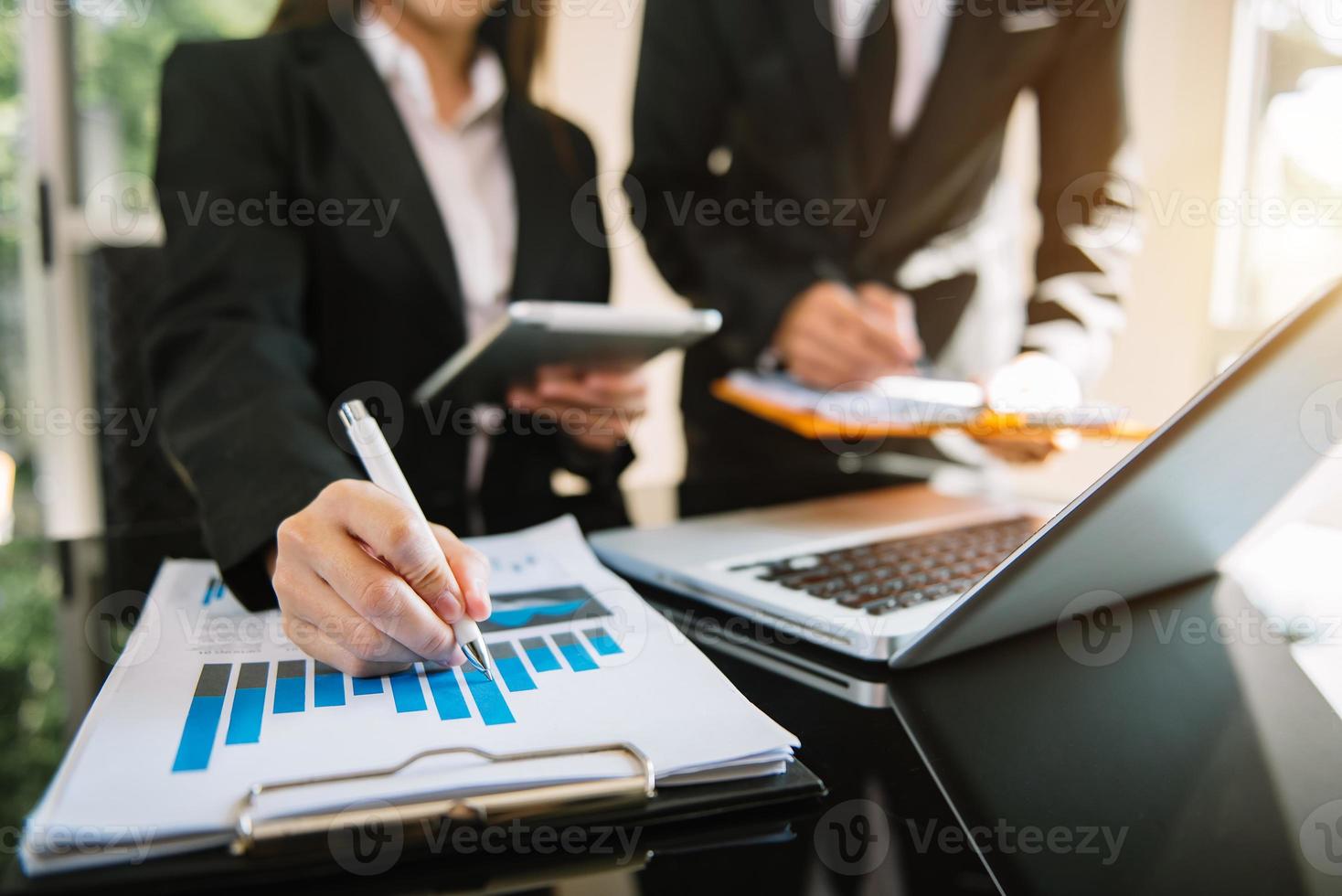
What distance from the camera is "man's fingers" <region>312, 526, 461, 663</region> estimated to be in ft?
1.30

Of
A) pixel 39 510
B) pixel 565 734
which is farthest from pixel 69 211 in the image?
pixel 565 734

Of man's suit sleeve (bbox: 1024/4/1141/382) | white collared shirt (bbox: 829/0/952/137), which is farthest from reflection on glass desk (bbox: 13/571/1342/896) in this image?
white collared shirt (bbox: 829/0/952/137)

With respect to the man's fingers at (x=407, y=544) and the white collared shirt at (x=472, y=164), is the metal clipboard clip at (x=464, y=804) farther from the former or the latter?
the white collared shirt at (x=472, y=164)

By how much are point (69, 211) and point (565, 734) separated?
7.66ft

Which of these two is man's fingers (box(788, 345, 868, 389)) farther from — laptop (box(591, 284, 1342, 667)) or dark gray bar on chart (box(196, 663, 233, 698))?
dark gray bar on chart (box(196, 663, 233, 698))

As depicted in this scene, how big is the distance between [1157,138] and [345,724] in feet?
9.39

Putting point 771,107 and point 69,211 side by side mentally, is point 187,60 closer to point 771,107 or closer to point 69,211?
point 771,107

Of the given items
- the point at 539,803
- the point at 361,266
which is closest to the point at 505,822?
the point at 539,803

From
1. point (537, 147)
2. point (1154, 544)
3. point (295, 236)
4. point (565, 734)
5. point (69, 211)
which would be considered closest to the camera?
point (565, 734)

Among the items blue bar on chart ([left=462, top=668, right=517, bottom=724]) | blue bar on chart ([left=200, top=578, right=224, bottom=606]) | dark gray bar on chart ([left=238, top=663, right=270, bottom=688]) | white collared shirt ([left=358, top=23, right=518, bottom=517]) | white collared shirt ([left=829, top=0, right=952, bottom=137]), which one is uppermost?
white collared shirt ([left=829, top=0, right=952, bottom=137])

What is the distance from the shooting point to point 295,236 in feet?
3.40

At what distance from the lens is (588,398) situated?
0.96 m

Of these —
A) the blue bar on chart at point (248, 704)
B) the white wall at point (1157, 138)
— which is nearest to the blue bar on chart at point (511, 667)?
the blue bar on chart at point (248, 704)

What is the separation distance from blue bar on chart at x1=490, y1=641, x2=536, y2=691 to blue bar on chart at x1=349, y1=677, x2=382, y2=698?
55mm
